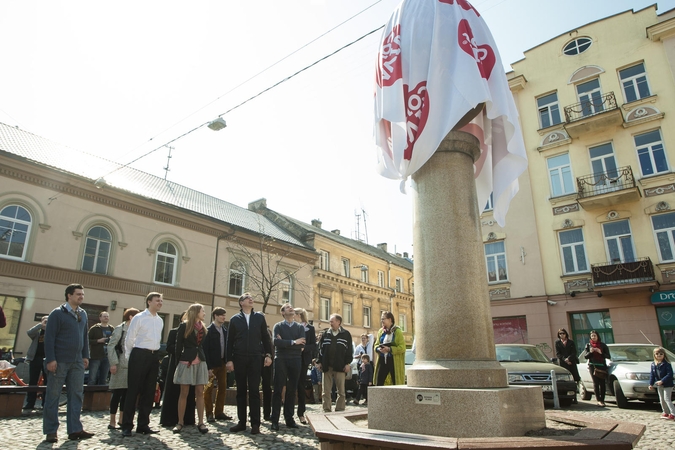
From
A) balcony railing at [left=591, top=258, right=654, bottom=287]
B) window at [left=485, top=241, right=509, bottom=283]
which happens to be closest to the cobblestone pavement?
balcony railing at [left=591, top=258, right=654, bottom=287]

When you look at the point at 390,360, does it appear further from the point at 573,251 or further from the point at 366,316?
the point at 366,316

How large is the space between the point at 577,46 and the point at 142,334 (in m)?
23.3

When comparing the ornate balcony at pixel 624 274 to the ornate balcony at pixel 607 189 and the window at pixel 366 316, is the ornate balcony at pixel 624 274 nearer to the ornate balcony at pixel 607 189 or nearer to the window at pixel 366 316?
the ornate balcony at pixel 607 189

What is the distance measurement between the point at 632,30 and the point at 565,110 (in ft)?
14.8

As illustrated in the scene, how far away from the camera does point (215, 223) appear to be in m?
24.8

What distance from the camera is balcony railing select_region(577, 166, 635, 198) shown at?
61.3 feet

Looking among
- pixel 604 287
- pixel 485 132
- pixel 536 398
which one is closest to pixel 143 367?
pixel 536 398

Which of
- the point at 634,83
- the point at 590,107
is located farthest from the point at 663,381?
the point at 634,83

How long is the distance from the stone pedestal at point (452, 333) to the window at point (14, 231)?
17697mm

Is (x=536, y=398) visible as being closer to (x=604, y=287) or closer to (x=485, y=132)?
(x=485, y=132)

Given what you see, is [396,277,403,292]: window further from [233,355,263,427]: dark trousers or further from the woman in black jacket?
[233,355,263,427]: dark trousers

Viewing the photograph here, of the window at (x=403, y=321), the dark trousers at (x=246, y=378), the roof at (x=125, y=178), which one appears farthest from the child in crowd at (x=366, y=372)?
the window at (x=403, y=321)

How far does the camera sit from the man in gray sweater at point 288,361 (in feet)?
23.3

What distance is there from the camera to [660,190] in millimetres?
18203
